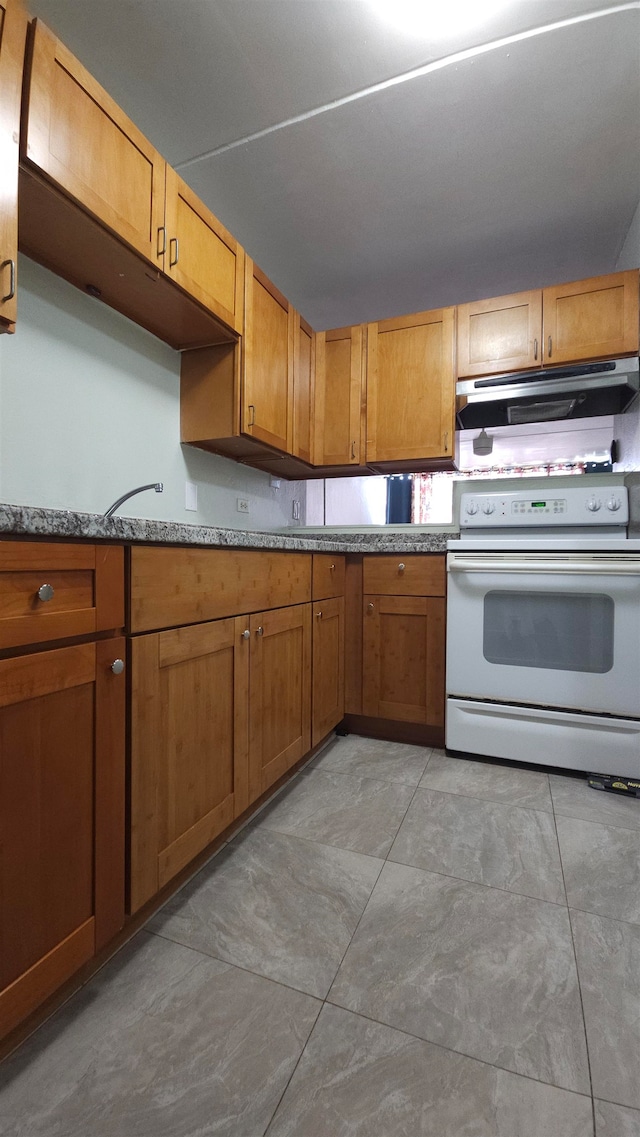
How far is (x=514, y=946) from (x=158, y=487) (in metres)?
1.33

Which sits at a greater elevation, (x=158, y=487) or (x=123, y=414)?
(x=123, y=414)

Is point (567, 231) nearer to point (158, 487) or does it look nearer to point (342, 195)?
point (342, 195)


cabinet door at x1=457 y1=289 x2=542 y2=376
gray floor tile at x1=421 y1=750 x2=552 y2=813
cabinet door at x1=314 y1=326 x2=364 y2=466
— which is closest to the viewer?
gray floor tile at x1=421 y1=750 x2=552 y2=813

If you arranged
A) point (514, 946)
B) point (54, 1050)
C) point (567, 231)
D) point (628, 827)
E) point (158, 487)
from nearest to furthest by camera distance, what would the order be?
point (54, 1050) < point (514, 946) < point (158, 487) < point (628, 827) < point (567, 231)

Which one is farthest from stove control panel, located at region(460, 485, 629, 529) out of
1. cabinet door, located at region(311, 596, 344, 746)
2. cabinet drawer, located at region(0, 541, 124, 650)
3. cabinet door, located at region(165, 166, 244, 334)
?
cabinet drawer, located at region(0, 541, 124, 650)

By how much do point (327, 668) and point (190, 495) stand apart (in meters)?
0.94

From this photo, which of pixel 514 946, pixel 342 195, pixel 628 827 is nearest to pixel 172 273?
pixel 342 195

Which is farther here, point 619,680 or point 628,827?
point 619,680

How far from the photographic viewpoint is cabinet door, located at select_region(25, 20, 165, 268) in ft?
3.52

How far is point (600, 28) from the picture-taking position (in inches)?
53.7

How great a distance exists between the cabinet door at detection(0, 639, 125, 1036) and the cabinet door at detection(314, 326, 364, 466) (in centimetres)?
188

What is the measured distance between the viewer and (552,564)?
6.00ft

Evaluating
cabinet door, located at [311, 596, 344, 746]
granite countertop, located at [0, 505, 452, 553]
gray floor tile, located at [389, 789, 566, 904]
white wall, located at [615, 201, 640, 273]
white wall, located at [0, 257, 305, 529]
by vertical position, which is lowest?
gray floor tile, located at [389, 789, 566, 904]

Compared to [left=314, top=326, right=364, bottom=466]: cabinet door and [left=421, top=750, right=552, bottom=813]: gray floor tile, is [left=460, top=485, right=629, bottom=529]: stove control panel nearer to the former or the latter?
[left=314, top=326, right=364, bottom=466]: cabinet door
